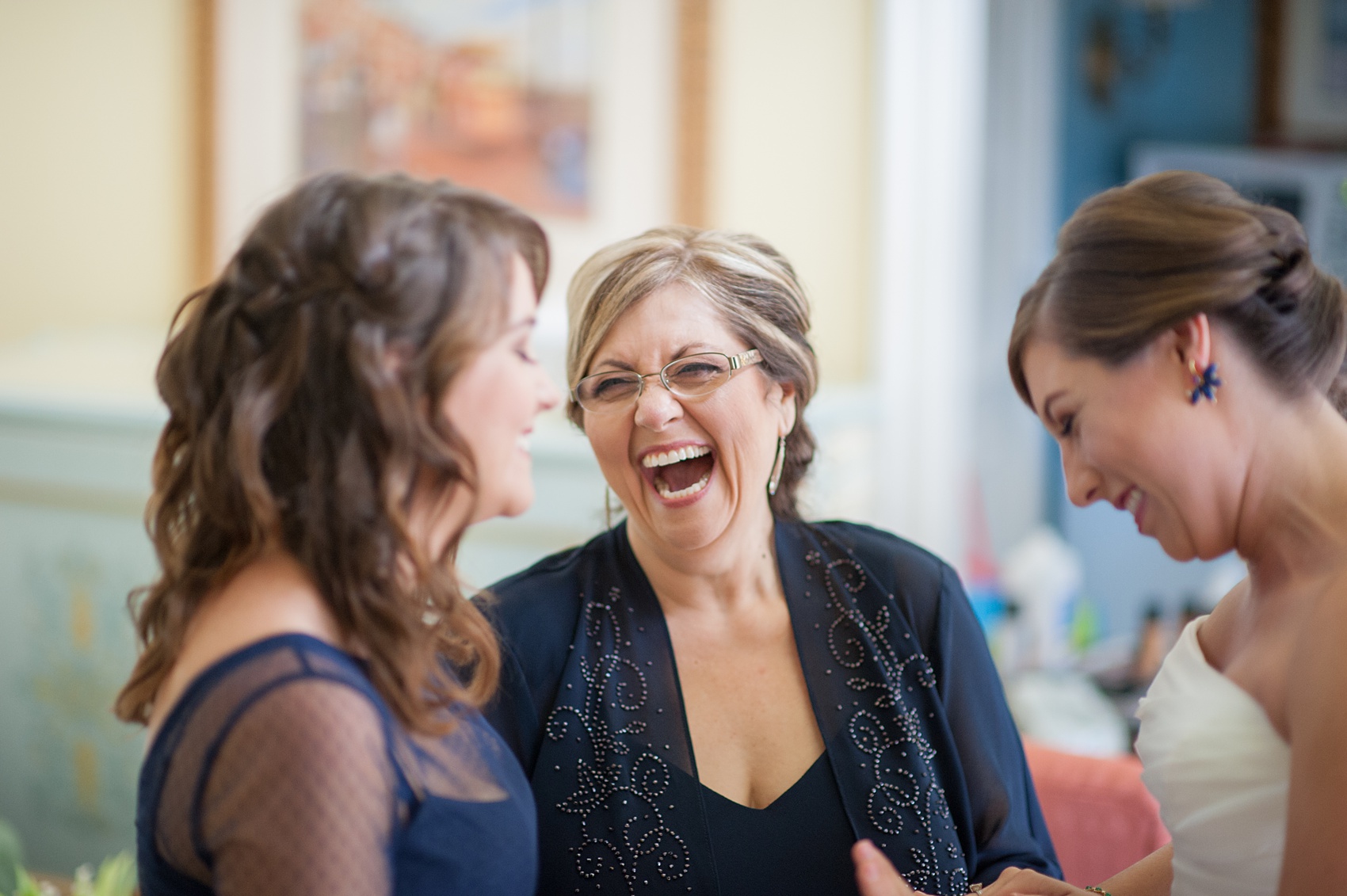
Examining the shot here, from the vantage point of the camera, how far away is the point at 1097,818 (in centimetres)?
212

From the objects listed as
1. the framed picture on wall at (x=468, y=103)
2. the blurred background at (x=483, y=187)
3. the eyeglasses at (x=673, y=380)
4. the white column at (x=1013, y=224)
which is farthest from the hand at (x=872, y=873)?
the white column at (x=1013, y=224)

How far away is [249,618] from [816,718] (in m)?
0.85

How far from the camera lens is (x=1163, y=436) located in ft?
3.90

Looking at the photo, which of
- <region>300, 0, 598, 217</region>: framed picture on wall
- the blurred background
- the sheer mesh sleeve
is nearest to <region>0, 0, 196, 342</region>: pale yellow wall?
the blurred background

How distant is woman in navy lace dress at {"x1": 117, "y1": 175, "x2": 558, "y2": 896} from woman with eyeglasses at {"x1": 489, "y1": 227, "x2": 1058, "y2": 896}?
1.34 ft

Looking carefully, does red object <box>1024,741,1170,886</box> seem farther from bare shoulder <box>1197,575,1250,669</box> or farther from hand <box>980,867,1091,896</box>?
bare shoulder <box>1197,575,1250,669</box>

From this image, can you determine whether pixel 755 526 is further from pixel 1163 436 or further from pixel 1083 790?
pixel 1083 790

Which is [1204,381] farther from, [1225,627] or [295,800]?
[295,800]

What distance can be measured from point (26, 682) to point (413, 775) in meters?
2.56

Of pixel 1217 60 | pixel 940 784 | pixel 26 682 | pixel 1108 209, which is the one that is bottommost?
pixel 26 682

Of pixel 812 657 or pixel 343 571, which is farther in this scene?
pixel 812 657

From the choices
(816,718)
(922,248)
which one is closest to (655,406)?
(816,718)

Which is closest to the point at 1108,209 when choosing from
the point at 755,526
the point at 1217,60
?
the point at 755,526

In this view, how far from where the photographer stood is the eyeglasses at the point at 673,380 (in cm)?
162
